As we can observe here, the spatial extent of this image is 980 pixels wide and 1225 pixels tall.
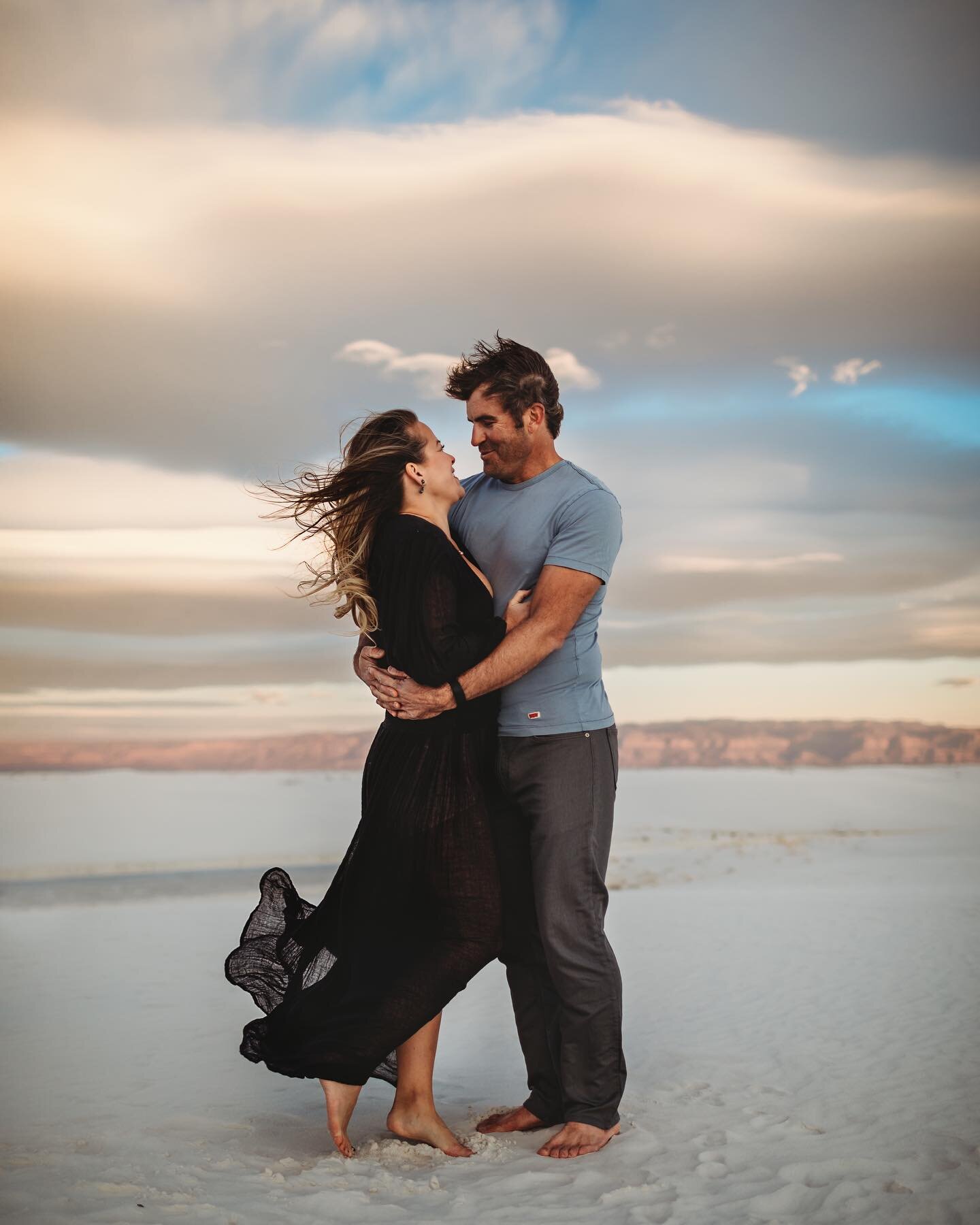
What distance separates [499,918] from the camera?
3381mm

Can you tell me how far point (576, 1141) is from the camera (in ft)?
11.0

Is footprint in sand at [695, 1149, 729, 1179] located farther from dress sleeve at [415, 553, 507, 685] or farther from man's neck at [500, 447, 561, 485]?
man's neck at [500, 447, 561, 485]

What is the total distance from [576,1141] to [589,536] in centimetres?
174

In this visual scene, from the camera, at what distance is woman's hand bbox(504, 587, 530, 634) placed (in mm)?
3406

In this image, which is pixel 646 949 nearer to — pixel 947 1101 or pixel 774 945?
pixel 774 945

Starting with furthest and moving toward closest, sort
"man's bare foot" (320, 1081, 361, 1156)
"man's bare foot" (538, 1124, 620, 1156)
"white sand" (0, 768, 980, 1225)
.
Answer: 1. "man's bare foot" (538, 1124, 620, 1156)
2. "man's bare foot" (320, 1081, 361, 1156)
3. "white sand" (0, 768, 980, 1225)

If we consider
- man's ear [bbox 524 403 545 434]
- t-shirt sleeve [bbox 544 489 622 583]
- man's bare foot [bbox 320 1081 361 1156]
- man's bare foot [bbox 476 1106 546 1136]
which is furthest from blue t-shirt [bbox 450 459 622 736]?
man's bare foot [bbox 476 1106 546 1136]

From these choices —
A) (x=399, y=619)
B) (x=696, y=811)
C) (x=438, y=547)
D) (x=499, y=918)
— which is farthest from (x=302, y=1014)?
(x=696, y=811)

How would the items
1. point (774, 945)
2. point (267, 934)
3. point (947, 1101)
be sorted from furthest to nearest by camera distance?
point (774, 945) < point (947, 1101) < point (267, 934)

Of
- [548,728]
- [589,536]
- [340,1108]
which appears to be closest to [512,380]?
[589,536]

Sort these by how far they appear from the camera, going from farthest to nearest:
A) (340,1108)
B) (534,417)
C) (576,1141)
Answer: (534,417), (576,1141), (340,1108)

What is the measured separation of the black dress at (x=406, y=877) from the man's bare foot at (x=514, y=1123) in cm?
39

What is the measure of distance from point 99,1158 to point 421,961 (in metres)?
1.06

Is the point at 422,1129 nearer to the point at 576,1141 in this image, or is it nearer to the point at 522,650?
the point at 576,1141
